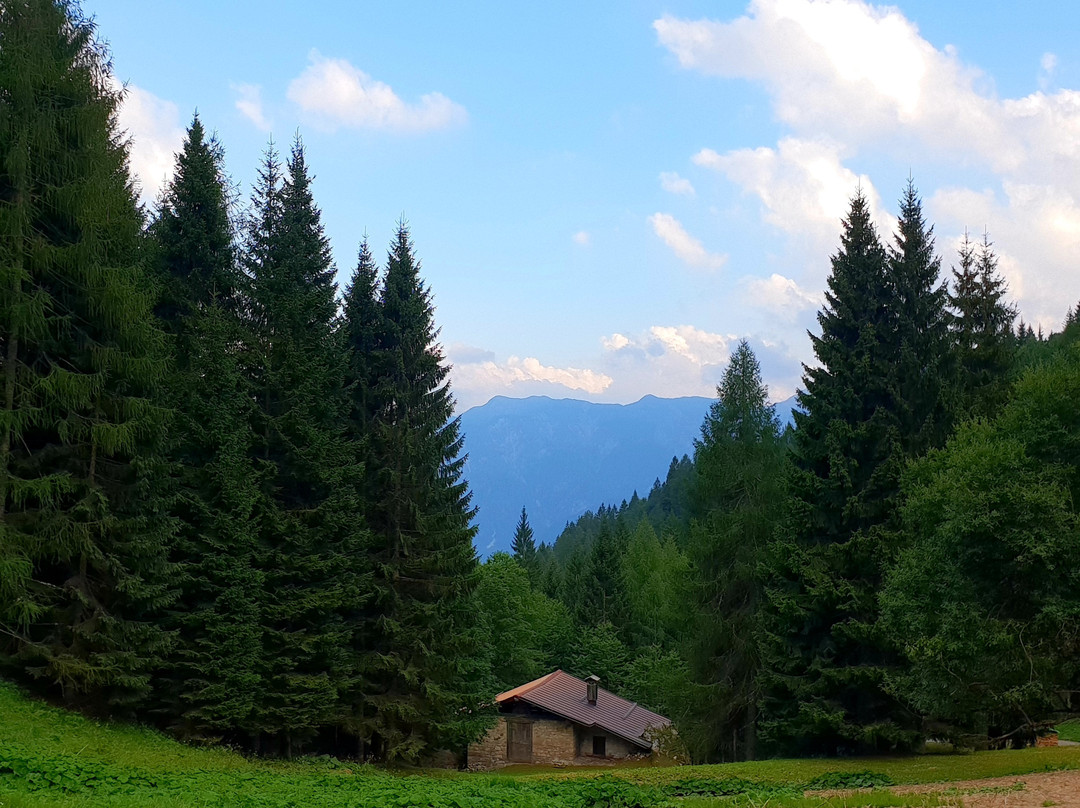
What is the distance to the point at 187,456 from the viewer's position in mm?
26297

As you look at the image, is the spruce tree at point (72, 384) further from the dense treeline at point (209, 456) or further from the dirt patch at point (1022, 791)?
the dirt patch at point (1022, 791)

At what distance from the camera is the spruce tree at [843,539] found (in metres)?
26.2

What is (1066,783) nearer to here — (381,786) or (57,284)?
(381,786)

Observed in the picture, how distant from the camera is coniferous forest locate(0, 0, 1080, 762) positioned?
65.7ft

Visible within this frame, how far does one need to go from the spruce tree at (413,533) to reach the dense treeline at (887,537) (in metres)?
9.46

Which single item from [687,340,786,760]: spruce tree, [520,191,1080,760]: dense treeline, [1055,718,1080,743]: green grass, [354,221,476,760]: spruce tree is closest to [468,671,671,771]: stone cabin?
[520,191,1080,760]: dense treeline

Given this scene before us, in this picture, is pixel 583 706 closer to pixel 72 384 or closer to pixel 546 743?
pixel 546 743

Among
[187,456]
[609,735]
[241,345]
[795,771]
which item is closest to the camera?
[795,771]

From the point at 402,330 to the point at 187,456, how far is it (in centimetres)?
873

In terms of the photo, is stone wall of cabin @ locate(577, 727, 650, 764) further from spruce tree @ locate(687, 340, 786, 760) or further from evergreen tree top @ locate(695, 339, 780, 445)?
evergreen tree top @ locate(695, 339, 780, 445)

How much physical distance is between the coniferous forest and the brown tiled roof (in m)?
10.7

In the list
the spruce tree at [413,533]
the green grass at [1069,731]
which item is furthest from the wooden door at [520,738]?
the green grass at [1069,731]

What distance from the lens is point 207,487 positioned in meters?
25.8

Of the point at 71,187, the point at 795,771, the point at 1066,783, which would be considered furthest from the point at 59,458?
the point at 1066,783
